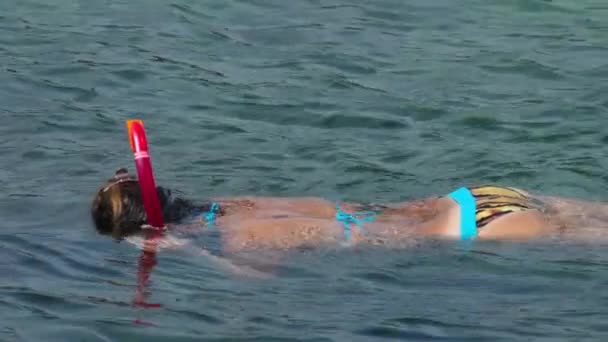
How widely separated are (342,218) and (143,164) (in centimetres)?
127

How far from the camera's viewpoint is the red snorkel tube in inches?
240

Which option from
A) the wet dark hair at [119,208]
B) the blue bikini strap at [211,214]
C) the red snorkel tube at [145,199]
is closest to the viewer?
the red snorkel tube at [145,199]

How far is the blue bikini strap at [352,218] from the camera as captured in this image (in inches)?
261

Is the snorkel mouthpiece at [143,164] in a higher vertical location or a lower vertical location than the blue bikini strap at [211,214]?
higher

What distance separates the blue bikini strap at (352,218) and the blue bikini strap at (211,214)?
28.0 inches

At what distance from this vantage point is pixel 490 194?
667 cm

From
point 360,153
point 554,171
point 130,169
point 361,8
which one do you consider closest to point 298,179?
point 360,153

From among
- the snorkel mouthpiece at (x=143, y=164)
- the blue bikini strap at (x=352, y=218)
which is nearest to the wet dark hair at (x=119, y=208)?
the snorkel mouthpiece at (x=143, y=164)

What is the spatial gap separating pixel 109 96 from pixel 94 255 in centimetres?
371

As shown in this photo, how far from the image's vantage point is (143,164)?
609 cm

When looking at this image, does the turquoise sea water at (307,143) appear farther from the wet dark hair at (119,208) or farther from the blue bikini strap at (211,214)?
the blue bikini strap at (211,214)

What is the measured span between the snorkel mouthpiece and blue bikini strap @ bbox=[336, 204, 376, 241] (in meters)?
1.08

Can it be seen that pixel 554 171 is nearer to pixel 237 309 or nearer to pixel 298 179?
pixel 298 179

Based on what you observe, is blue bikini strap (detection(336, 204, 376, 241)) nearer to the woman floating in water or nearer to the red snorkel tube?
the woman floating in water
